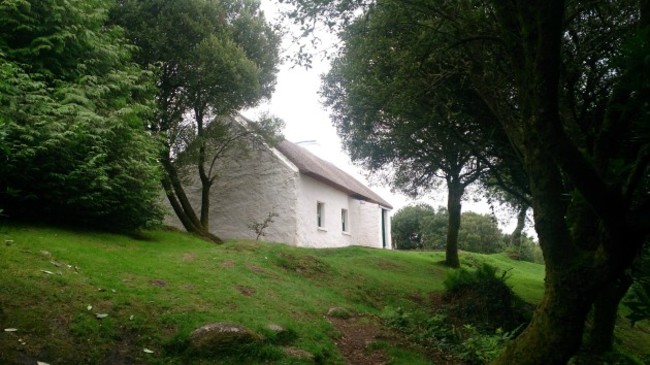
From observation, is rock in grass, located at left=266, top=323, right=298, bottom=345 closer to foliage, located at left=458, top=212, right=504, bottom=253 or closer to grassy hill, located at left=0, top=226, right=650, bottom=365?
grassy hill, located at left=0, top=226, right=650, bottom=365

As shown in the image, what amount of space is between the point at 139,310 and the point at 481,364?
5.96 meters

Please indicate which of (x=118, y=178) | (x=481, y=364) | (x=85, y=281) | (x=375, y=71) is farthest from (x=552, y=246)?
(x=118, y=178)

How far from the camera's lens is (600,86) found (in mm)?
11570

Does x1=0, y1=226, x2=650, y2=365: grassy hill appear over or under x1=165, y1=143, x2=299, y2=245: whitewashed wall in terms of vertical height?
under

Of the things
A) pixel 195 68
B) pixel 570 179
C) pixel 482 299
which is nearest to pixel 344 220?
pixel 195 68

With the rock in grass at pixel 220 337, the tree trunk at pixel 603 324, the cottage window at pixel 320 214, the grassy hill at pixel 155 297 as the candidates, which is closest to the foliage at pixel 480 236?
the cottage window at pixel 320 214

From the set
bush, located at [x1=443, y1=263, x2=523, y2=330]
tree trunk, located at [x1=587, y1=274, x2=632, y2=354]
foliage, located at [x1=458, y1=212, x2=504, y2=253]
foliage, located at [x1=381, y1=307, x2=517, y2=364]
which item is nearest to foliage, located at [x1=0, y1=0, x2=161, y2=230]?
foliage, located at [x1=381, y1=307, x2=517, y2=364]

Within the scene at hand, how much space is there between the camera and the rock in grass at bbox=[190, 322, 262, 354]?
664 cm

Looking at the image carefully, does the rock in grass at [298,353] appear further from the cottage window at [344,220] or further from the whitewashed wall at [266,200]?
the cottage window at [344,220]

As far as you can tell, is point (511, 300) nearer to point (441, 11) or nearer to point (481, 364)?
point (481, 364)

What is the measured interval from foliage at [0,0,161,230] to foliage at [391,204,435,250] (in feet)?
115

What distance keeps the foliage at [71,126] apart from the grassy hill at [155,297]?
0.88 meters

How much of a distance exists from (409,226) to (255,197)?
26.3 m

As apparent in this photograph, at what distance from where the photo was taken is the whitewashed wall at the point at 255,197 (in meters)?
22.9
